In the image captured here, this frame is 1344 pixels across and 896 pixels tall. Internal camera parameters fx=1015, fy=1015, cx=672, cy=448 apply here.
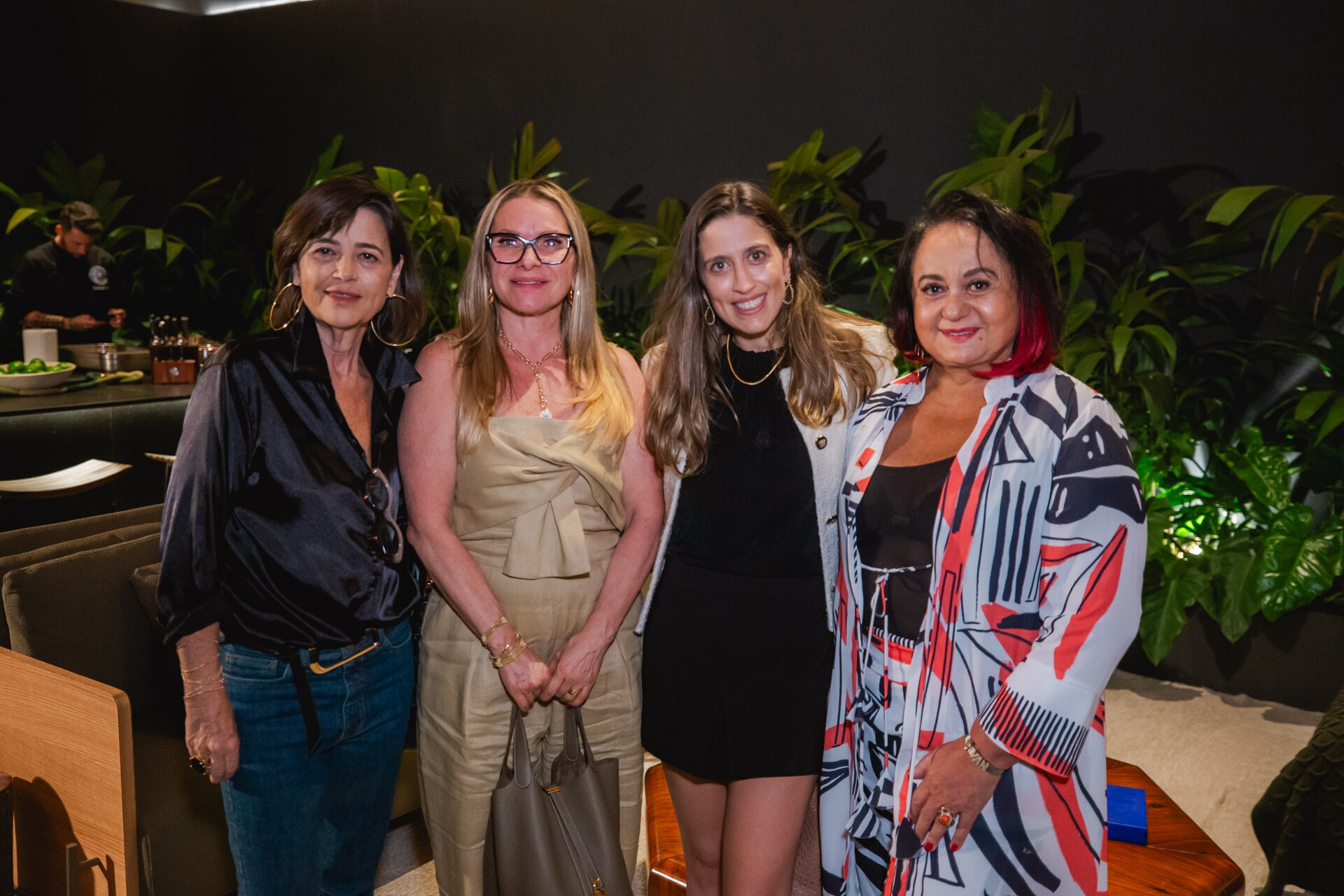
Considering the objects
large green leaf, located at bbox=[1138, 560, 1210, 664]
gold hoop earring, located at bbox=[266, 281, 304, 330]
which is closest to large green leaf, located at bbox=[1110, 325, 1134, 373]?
large green leaf, located at bbox=[1138, 560, 1210, 664]

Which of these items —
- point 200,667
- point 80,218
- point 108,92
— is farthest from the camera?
point 108,92

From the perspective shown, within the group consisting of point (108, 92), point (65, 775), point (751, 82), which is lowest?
point (65, 775)

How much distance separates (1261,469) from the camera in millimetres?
3781

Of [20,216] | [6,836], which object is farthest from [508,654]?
[20,216]

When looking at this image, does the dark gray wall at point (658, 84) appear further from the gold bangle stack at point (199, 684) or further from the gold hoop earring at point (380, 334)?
the gold bangle stack at point (199, 684)

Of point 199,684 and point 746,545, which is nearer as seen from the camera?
point 199,684

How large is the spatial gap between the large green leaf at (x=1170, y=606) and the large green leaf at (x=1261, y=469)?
36 centimetres

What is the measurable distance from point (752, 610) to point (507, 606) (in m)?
0.45

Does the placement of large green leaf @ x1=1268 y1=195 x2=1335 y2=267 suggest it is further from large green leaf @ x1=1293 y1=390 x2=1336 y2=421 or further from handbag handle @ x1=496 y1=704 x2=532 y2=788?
handbag handle @ x1=496 y1=704 x2=532 y2=788

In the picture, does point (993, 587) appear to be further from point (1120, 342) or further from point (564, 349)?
point (1120, 342)

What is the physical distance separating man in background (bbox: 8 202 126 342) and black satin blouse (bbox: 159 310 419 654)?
5.10 meters

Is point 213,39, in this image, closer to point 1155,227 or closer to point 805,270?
point 1155,227

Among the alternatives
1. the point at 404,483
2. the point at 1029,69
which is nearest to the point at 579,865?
the point at 404,483

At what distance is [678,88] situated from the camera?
18.2 feet
